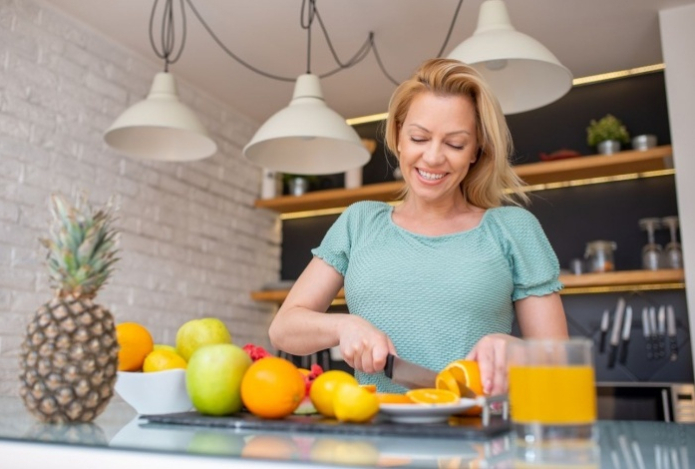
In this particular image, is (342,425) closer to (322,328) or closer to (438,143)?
(322,328)

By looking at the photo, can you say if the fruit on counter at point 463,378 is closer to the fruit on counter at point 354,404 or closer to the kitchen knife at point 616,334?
the fruit on counter at point 354,404

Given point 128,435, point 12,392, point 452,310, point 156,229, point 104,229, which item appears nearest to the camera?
point 128,435

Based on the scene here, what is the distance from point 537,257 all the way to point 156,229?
274 cm

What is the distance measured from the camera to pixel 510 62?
2172 millimetres

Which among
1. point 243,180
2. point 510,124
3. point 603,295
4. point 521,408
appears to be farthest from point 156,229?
point 521,408

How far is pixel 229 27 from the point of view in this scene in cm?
346

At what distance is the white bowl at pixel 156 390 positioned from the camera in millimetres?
1101

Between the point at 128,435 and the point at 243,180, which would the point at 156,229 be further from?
the point at 128,435

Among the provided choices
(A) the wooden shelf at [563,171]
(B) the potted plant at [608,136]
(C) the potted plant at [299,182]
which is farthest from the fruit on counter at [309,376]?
(C) the potted plant at [299,182]

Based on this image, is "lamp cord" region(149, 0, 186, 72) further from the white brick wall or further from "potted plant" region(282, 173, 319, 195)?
"potted plant" region(282, 173, 319, 195)

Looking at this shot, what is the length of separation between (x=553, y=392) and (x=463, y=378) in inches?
12.3

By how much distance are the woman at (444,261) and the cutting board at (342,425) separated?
419 mm

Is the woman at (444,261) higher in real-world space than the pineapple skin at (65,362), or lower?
higher

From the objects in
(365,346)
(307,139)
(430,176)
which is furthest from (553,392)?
(307,139)
